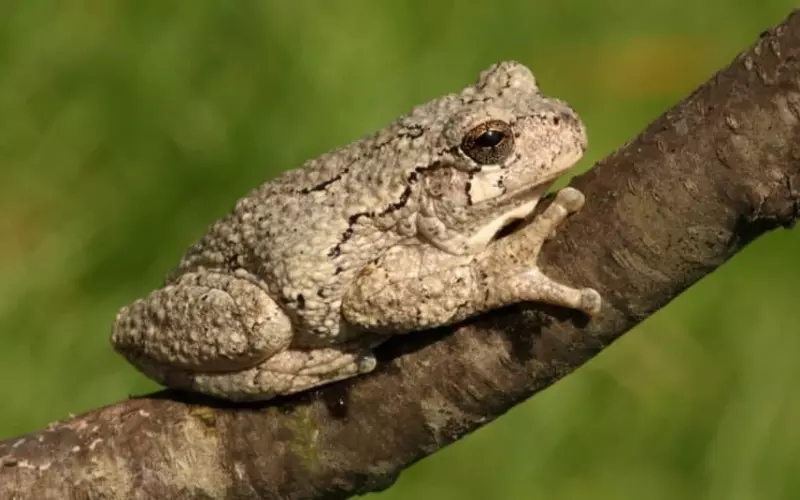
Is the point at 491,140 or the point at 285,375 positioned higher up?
the point at 491,140

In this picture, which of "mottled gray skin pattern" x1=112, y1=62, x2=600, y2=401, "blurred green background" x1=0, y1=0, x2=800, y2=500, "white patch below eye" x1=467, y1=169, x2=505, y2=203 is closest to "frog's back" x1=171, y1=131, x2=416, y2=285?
"mottled gray skin pattern" x1=112, y1=62, x2=600, y2=401

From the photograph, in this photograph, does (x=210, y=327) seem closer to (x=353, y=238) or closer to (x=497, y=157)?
(x=353, y=238)

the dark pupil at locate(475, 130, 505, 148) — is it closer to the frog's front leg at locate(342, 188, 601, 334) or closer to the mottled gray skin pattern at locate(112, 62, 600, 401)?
the mottled gray skin pattern at locate(112, 62, 600, 401)

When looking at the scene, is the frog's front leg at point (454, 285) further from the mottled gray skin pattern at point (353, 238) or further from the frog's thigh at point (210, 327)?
the frog's thigh at point (210, 327)

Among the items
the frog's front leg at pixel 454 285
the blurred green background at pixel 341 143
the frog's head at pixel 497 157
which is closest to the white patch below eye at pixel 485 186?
the frog's head at pixel 497 157

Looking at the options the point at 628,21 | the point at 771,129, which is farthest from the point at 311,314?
the point at 628,21

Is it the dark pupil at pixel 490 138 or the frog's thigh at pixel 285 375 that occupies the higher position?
the dark pupil at pixel 490 138

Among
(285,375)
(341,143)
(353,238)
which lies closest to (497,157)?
(353,238)
